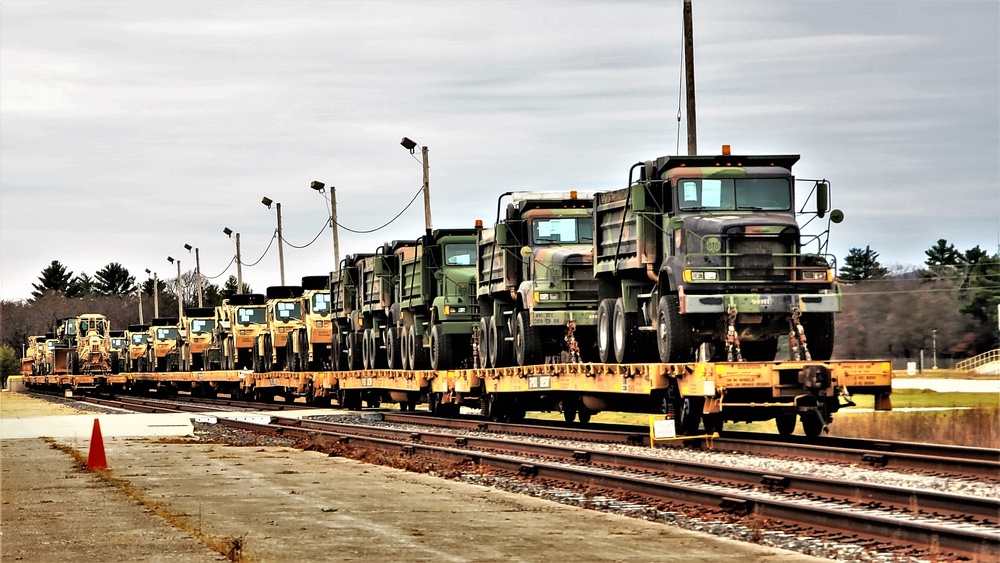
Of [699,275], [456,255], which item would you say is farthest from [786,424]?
[456,255]

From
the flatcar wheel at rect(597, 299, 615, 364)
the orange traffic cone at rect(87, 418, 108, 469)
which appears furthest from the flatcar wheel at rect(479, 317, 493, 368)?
the orange traffic cone at rect(87, 418, 108, 469)

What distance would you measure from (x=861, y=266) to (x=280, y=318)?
108 meters

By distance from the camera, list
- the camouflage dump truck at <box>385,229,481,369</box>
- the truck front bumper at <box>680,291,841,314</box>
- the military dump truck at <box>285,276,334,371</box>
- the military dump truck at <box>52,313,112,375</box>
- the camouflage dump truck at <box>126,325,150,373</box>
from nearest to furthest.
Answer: the truck front bumper at <box>680,291,841,314</box> → the camouflage dump truck at <box>385,229,481,369</box> → the military dump truck at <box>285,276,334,371</box> → the camouflage dump truck at <box>126,325,150,373</box> → the military dump truck at <box>52,313,112,375</box>

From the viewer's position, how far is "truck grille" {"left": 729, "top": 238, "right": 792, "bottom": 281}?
66.8 ft

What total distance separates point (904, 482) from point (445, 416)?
20.0 m

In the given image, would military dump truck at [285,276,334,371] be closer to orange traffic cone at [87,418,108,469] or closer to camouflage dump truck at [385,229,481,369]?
camouflage dump truck at [385,229,481,369]

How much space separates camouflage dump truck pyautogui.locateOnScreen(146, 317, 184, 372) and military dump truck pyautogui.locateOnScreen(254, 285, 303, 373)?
2158 cm

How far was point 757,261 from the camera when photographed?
20391 mm

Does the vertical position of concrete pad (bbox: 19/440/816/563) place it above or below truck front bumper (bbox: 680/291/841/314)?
below

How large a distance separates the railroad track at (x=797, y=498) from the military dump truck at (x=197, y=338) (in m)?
48.2

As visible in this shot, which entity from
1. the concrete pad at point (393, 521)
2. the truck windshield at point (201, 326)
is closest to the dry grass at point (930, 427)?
the concrete pad at point (393, 521)

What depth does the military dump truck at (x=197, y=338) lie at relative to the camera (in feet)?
221

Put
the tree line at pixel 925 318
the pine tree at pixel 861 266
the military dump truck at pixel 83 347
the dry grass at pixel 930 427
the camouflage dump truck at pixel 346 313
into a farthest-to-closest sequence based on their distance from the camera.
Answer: the pine tree at pixel 861 266
the tree line at pixel 925 318
the military dump truck at pixel 83 347
the camouflage dump truck at pixel 346 313
the dry grass at pixel 930 427

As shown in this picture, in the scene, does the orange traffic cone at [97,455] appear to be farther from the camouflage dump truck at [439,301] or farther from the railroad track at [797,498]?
the camouflage dump truck at [439,301]
